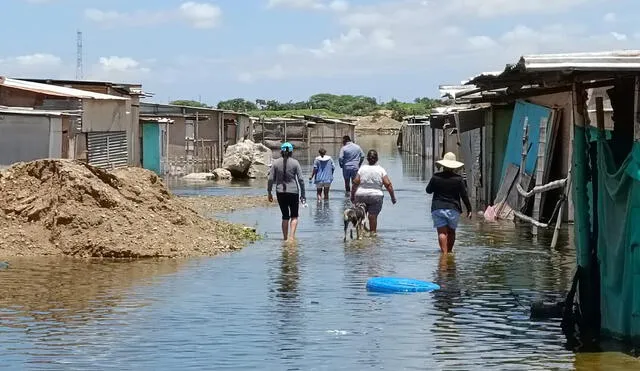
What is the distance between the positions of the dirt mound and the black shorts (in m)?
0.96

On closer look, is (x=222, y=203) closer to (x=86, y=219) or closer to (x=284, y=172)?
(x=284, y=172)

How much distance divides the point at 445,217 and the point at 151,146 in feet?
87.5

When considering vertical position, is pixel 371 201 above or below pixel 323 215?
above

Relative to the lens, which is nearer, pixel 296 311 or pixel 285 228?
pixel 296 311

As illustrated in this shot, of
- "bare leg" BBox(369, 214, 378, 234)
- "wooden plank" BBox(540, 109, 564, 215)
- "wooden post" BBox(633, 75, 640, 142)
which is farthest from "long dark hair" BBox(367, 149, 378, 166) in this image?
"wooden post" BBox(633, 75, 640, 142)

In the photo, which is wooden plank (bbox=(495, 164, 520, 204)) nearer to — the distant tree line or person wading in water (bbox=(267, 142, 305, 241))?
person wading in water (bbox=(267, 142, 305, 241))

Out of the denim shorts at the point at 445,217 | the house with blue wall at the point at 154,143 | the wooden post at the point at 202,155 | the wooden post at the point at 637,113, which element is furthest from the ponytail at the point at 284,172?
the wooden post at the point at 202,155

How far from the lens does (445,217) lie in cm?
1450

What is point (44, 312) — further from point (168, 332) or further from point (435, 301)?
point (435, 301)

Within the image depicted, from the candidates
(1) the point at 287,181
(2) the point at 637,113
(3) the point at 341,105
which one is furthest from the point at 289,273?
(3) the point at 341,105

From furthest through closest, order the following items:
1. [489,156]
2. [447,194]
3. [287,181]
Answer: [489,156] → [287,181] → [447,194]

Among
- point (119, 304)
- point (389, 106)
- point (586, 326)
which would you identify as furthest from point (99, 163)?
point (389, 106)

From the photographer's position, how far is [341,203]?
25547 millimetres

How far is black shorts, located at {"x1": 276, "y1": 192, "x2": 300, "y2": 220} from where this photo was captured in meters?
16.7
